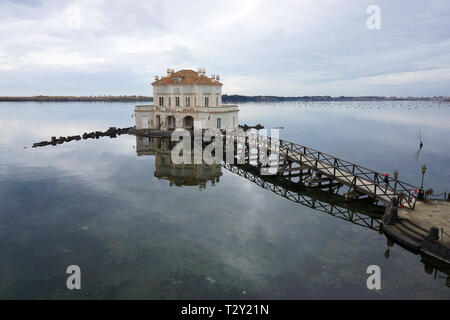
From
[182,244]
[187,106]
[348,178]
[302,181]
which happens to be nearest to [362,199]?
[348,178]

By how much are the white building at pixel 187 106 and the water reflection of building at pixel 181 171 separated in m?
12.0

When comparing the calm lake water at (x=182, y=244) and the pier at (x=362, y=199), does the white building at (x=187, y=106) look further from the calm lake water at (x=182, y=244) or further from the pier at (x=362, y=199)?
the calm lake water at (x=182, y=244)

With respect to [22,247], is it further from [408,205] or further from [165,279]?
[408,205]

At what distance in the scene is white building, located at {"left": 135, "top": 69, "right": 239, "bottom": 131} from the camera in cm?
5538

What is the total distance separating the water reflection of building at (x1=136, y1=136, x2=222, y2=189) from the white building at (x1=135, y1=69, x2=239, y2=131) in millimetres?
12009

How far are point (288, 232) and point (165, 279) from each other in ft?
28.9

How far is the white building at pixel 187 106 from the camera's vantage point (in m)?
→ 55.4

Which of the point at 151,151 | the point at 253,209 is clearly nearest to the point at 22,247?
the point at 253,209

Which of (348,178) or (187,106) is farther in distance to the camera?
(187,106)

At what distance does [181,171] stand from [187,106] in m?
26.4

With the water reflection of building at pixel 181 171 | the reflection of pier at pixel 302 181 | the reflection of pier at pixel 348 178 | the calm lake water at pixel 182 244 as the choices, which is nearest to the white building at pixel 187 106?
the water reflection of building at pixel 181 171

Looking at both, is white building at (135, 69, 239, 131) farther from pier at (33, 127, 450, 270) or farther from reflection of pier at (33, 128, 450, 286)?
pier at (33, 127, 450, 270)

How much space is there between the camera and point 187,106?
190 ft

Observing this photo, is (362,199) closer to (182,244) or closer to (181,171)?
(182,244)
